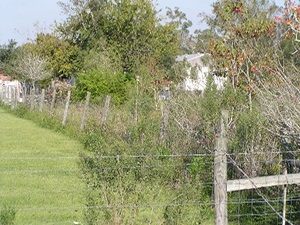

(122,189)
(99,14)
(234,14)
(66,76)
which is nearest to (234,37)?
(234,14)

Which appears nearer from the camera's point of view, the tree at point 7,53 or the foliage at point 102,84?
the foliage at point 102,84

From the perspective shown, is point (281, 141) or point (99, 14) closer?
point (281, 141)

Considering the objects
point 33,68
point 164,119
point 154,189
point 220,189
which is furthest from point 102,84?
point 33,68

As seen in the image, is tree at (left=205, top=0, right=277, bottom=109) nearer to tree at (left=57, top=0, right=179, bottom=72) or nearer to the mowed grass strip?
the mowed grass strip

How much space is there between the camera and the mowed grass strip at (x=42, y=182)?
11.1m

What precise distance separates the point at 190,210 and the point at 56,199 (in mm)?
4481

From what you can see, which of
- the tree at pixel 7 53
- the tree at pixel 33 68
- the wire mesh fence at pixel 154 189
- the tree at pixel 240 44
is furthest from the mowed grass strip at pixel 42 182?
the tree at pixel 7 53

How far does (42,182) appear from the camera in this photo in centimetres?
1409

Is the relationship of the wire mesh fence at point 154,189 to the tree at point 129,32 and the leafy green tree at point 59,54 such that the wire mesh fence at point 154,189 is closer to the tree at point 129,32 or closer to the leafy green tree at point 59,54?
the tree at point 129,32

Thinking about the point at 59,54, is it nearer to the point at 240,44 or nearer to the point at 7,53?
the point at 7,53

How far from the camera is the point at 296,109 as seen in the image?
9344 mm

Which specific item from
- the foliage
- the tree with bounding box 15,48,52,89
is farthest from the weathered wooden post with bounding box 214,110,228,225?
the tree with bounding box 15,48,52,89

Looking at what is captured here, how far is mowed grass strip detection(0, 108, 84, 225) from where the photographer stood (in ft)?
36.3

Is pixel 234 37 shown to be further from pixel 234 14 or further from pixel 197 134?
pixel 197 134
